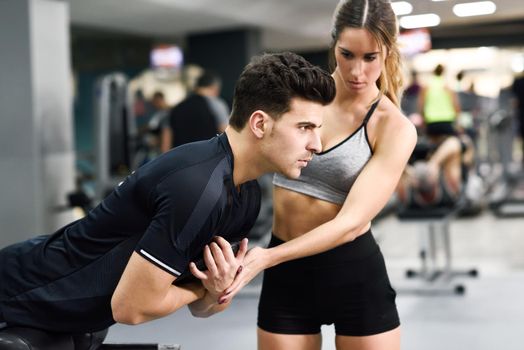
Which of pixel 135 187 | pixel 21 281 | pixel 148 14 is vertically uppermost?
pixel 148 14

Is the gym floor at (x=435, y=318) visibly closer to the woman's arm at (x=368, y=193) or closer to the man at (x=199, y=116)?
the man at (x=199, y=116)

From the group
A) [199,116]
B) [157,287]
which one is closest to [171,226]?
[157,287]

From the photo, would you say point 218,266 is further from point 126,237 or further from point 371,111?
point 371,111

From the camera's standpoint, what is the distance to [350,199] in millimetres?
1789

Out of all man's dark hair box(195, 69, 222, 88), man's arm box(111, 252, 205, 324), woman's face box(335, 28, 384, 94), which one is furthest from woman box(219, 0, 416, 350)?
man's dark hair box(195, 69, 222, 88)

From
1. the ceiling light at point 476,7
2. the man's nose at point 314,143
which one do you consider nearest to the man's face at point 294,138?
the man's nose at point 314,143

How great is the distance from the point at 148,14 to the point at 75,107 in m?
6.09

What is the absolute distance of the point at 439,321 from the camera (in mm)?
4621

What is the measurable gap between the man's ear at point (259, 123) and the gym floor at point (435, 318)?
272 centimetres

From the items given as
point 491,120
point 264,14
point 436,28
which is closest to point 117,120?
point 264,14

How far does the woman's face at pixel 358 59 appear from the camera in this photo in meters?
1.79

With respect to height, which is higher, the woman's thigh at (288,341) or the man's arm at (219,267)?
the man's arm at (219,267)

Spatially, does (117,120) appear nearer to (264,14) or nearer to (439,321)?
(439,321)

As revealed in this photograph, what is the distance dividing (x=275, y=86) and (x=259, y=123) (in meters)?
0.08
